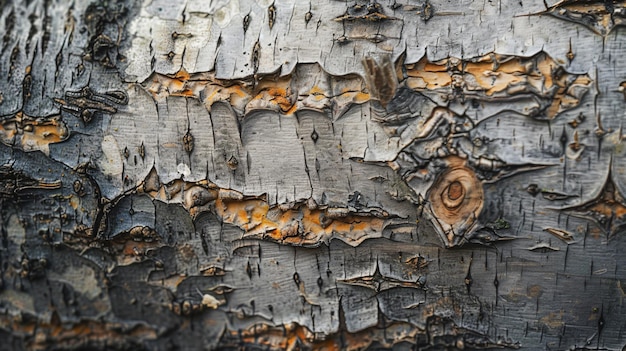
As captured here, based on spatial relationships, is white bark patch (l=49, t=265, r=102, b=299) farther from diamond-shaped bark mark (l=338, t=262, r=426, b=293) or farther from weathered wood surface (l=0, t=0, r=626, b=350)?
diamond-shaped bark mark (l=338, t=262, r=426, b=293)

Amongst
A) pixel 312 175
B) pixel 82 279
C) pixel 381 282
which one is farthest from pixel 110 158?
pixel 381 282

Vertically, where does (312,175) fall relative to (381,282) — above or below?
above

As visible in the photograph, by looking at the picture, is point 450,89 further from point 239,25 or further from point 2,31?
point 2,31

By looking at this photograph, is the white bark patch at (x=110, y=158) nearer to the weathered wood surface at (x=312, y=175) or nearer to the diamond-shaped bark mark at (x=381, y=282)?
the weathered wood surface at (x=312, y=175)

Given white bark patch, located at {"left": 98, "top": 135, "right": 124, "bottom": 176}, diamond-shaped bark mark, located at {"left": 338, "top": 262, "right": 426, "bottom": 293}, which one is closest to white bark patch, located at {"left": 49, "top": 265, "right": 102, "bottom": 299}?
white bark patch, located at {"left": 98, "top": 135, "right": 124, "bottom": 176}

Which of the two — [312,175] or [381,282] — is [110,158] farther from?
[381,282]

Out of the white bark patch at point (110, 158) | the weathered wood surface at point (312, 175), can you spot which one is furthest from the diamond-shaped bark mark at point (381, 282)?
the white bark patch at point (110, 158)

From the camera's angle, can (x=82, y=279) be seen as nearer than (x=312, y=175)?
No

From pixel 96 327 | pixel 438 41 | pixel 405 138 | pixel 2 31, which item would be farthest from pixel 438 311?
pixel 2 31

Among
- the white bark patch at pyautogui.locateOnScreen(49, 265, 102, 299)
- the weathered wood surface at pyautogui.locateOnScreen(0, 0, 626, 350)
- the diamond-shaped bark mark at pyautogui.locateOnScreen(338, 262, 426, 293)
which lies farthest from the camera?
the white bark patch at pyautogui.locateOnScreen(49, 265, 102, 299)
